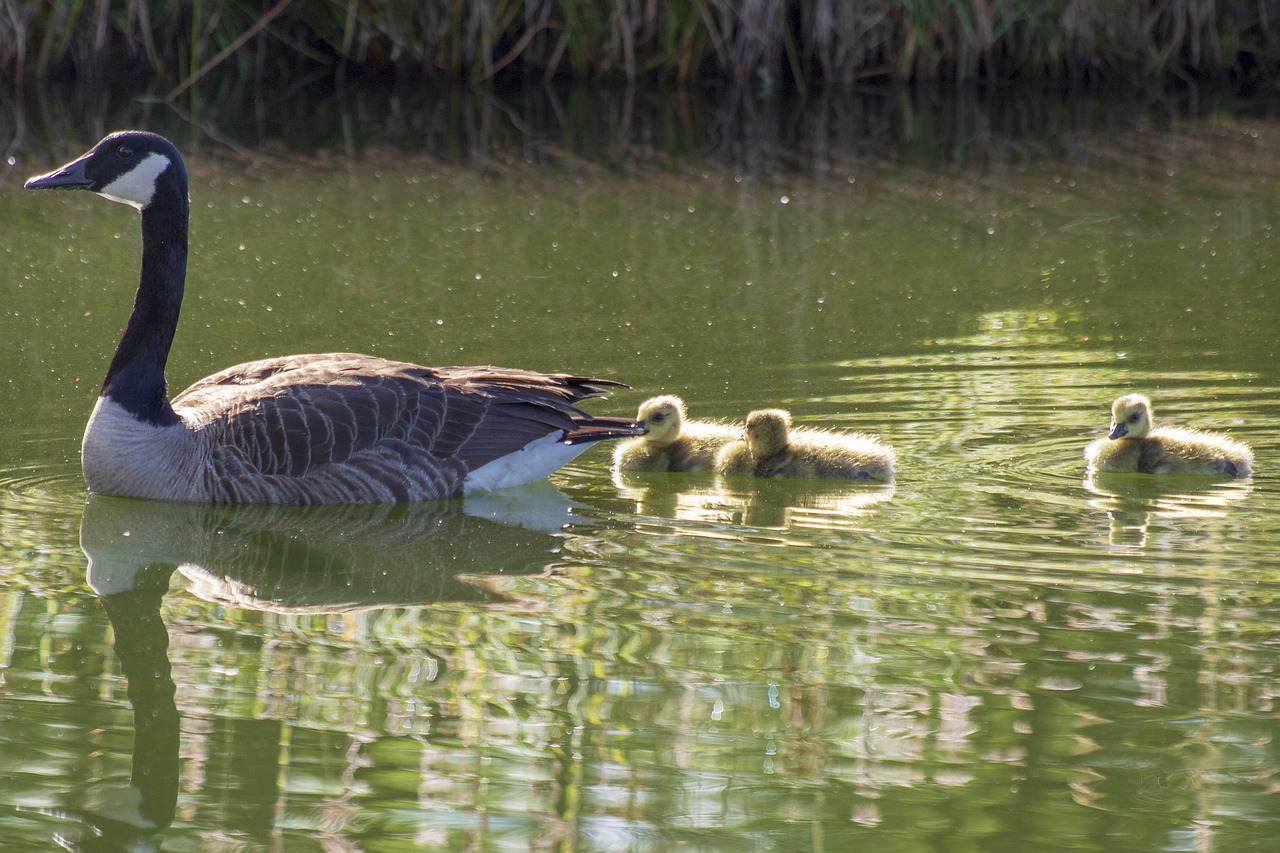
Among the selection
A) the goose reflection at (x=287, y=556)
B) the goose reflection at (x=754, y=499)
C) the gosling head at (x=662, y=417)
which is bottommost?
the goose reflection at (x=287, y=556)

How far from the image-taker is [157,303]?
7.93 metres

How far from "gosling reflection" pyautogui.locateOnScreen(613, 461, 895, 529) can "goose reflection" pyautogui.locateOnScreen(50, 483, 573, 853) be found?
1.44 feet

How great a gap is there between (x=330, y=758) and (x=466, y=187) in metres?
11.0

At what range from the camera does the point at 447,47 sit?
811 inches

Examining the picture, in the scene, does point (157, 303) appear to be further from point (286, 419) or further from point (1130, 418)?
point (1130, 418)

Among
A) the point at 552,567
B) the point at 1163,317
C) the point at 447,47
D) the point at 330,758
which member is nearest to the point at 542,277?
the point at 1163,317

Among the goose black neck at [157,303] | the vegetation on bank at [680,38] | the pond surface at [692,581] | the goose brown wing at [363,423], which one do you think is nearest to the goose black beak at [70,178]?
the goose black neck at [157,303]

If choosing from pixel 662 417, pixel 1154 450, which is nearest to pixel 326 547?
pixel 662 417

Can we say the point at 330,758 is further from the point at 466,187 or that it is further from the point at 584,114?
the point at 584,114

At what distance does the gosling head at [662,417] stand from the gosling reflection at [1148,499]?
6.21 ft

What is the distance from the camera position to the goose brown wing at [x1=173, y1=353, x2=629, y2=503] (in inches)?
296

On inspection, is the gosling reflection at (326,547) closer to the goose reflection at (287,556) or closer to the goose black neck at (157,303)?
the goose reflection at (287,556)

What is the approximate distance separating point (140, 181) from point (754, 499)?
3143 mm

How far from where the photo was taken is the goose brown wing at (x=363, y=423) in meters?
7.52
